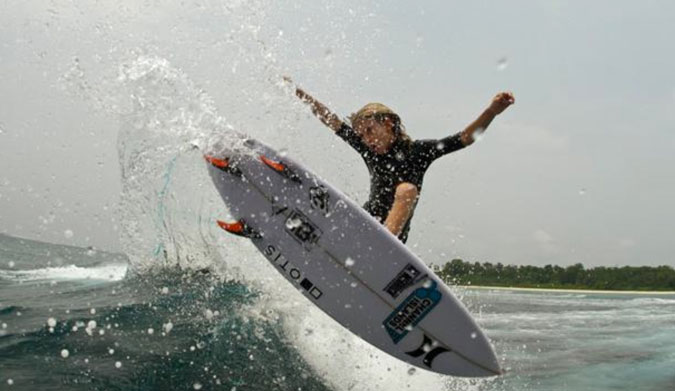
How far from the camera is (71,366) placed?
4.09 metres

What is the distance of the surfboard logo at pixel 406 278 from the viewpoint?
4426 mm

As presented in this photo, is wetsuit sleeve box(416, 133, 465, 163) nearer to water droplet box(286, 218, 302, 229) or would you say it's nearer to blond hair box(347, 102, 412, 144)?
blond hair box(347, 102, 412, 144)

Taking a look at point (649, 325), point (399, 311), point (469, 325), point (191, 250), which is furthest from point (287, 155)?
point (649, 325)

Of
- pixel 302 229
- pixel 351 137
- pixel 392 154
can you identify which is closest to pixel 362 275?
pixel 302 229

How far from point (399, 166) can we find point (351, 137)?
0.66 meters

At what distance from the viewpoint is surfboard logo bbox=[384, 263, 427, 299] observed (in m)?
4.43

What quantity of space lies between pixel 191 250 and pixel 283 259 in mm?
4532

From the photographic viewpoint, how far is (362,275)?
4.53 m

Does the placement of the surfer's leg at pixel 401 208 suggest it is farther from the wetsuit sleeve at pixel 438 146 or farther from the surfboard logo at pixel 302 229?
the surfboard logo at pixel 302 229

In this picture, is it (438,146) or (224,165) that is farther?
(224,165)

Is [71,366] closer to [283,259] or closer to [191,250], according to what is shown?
[283,259]

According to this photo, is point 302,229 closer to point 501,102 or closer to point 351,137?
point 351,137

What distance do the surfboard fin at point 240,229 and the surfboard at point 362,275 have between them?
0.03 m

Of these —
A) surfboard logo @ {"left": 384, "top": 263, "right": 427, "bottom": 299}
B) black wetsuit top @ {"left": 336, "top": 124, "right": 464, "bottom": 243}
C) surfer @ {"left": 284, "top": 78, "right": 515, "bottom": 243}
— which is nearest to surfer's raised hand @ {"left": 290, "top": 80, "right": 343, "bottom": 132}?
surfer @ {"left": 284, "top": 78, "right": 515, "bottom": 243}
